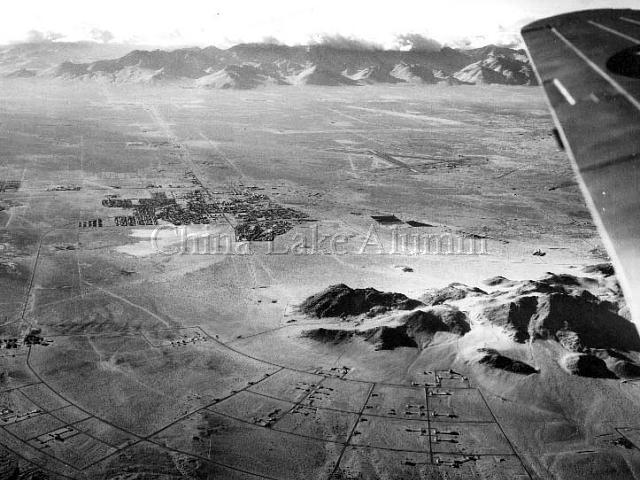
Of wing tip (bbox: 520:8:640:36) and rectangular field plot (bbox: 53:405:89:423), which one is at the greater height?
wing tip (bbox: 520:8:640:36)

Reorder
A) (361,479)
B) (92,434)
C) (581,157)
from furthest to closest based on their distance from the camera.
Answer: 1. (92,434)
2. (361,479)
3. (581,157)

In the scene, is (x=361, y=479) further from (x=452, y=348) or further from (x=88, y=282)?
(x=88, y=282)

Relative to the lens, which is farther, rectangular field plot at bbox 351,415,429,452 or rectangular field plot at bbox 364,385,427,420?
rectangular field plot at bbox 364,385,427,420

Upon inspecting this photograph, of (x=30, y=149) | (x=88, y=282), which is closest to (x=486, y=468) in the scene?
(x=88, y=282)

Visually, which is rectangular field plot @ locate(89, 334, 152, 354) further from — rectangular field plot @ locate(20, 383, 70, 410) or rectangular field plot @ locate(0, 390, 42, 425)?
rectangular field plot @ locate(0, 390, 42, 425)

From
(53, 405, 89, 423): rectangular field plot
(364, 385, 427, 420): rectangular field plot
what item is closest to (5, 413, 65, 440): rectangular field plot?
(53, 405, 89, 423): rectangular field plot

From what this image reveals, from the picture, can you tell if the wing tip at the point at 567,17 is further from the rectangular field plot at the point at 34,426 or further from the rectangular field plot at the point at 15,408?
the rectangular field plot at the point at 15,408

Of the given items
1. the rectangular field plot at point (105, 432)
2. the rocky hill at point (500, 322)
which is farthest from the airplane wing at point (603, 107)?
the rocky hill at point (500, 322)
